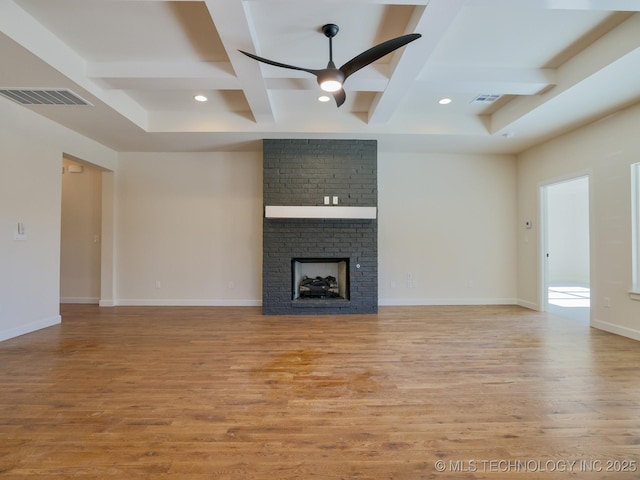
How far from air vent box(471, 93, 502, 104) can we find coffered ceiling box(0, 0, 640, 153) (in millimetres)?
45

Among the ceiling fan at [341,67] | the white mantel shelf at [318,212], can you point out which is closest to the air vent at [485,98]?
the white mantel shelf at [318,212]

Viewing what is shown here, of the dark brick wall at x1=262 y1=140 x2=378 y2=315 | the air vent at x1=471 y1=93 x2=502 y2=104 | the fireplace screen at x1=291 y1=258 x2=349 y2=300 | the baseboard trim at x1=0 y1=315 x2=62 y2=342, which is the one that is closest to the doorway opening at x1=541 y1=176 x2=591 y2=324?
the air vent at x1=471 y1=93 x2=502 y2=104

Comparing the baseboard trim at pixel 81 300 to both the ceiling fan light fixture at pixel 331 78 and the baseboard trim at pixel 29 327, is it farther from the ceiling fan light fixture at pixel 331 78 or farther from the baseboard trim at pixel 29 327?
the ceiling fan light fixture at pixel 331 78

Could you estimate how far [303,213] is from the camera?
441cm

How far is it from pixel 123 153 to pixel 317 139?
12.0 ft

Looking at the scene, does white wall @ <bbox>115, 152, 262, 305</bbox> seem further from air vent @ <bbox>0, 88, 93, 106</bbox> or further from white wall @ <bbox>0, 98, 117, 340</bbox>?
air vent @ <bbox>0, 88, 93, 106</bbox>

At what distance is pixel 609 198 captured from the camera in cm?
363

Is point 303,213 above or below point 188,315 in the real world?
above

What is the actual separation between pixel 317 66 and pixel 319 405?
3.22 metres

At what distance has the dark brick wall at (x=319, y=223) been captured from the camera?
4.54 metres

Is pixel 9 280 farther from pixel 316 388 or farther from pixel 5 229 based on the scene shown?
pixel 316 388

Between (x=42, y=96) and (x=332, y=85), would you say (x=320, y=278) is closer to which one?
(x=332, y=85)

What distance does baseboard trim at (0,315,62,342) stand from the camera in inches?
131

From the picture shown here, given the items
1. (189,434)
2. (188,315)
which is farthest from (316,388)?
(188,315)
